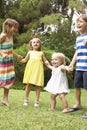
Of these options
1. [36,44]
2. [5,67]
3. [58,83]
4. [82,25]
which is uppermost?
[82,25]

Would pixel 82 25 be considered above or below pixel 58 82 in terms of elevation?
above

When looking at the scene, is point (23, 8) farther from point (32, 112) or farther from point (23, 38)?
point (32, 112)

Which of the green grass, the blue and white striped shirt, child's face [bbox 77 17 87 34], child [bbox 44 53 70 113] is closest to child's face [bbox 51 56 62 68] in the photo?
child [bbox 44 53 70 113]

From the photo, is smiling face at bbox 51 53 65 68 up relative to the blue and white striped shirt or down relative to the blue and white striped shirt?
down

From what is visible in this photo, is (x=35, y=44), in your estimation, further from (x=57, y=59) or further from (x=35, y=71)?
(x=57, y=59)

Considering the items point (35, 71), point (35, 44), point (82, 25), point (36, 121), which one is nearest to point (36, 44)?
point (35, 44)

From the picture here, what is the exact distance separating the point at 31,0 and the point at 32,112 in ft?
46.4

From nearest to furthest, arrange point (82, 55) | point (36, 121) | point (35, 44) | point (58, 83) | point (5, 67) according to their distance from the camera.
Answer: point (36, 121) → point (82, 55) → point (58, 83) → point (5, 67) → point (35, 44)

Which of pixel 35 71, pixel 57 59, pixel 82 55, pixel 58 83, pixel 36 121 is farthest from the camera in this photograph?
pixel 35 71

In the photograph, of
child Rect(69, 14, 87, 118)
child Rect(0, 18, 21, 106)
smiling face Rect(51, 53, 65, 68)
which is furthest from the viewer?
child Rect(0, 18, 21, 106)

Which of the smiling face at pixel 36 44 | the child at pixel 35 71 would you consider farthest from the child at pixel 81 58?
the smiling face at pixel 36 44

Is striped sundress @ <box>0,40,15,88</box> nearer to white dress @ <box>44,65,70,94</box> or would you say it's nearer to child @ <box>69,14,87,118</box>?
white dress @ <box>44,65,70,94</box>

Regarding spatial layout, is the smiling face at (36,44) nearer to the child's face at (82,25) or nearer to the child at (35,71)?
the child at (35,71)

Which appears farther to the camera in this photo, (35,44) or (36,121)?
(35,44)
